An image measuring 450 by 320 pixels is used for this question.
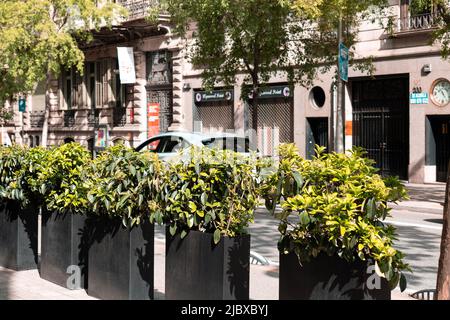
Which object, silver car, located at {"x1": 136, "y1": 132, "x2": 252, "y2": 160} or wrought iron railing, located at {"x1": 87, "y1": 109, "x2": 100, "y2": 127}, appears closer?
silver car, located at {"x1": 136, "y1": 132, "x2": 252, "y2": 160}

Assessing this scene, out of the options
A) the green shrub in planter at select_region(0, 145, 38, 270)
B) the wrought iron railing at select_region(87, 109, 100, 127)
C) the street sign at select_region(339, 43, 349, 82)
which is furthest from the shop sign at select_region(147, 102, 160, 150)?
the green shrub in planter at select_region(0, 145, 38, 270)

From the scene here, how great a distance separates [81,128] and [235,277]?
32.5 metres

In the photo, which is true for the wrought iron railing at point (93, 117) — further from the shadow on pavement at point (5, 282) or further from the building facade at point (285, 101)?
the shadow on pavement at point (5, 282)

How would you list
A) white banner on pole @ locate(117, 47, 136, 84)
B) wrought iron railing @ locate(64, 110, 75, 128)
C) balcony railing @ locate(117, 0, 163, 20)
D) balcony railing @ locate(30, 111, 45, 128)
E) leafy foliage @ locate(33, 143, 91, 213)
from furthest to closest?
balcony railing @ locate(30, 111, 45, 128)
wrought iron railing @ locate(64, 110, 75, 128)
white banner on pole @ locate(117, 47, 136, 84)
balcony railing @ locate(117, 0, 163, 20)
leafy foliage @ locate(33, 143, 91, 213)

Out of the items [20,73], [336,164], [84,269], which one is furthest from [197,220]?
[20,73]

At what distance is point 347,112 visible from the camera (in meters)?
24.1

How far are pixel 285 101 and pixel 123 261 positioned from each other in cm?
2062

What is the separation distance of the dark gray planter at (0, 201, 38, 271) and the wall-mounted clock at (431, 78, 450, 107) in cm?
1651

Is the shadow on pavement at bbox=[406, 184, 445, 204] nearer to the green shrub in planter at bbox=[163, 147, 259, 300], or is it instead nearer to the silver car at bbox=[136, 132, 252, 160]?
the silver car at bbox=[136, 132, 252, 160]

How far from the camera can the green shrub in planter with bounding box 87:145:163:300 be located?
5930 millimetres

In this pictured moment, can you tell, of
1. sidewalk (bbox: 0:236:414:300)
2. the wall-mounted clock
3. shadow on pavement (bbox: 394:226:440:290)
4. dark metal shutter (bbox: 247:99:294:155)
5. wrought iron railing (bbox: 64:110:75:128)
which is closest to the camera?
sidewalk (bbox: 0:236:414:300)

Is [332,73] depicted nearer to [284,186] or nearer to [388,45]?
[388,45]

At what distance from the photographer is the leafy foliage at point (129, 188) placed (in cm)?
590

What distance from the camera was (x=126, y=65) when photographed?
31.7 meters
